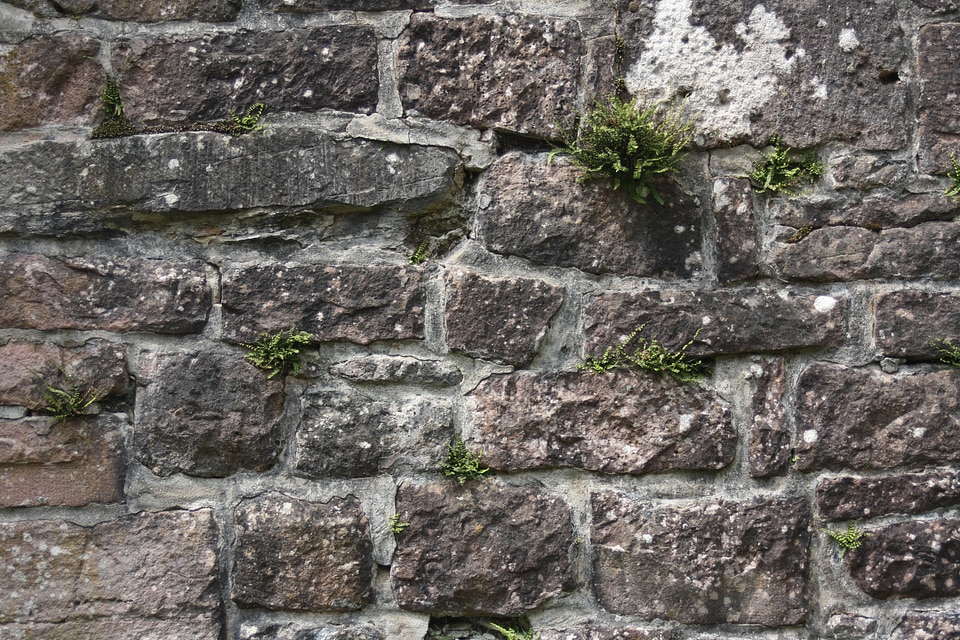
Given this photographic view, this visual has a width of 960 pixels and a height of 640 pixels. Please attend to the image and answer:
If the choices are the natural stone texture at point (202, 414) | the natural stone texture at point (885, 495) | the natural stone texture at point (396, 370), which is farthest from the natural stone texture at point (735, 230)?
the natural stone texture at point (202, 414)

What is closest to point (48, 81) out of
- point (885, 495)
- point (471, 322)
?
→ point (471, 322)

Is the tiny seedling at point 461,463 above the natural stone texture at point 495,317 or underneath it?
underneath

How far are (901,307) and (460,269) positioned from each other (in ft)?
3.43

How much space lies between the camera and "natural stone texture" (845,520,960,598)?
1.76 m

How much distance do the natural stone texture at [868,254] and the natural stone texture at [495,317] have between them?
1.93ft

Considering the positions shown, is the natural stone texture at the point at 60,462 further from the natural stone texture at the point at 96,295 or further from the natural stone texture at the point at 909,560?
the natural stone texture at the point at 909,560

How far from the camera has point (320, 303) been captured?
175 cm

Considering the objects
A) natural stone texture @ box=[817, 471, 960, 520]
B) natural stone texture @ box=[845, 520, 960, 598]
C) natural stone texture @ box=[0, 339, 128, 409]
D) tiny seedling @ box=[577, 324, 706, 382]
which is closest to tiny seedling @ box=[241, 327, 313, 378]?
natural stone texture @ box=[0, 339, 128, 409]

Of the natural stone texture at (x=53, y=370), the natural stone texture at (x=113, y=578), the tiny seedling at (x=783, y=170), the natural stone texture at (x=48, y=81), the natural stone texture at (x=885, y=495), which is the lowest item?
the natural stone texture at (x=113, y=578)

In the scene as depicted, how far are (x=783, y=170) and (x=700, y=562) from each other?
3.08 feet

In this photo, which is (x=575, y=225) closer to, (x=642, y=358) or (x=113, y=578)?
(x=642, y=358)

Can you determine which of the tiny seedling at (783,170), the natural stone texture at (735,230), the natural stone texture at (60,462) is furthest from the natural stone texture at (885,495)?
the natural stone texture at (60,462)

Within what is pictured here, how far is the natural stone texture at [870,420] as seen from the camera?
69.9 inches

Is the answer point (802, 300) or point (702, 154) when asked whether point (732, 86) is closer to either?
point (702, 154)
